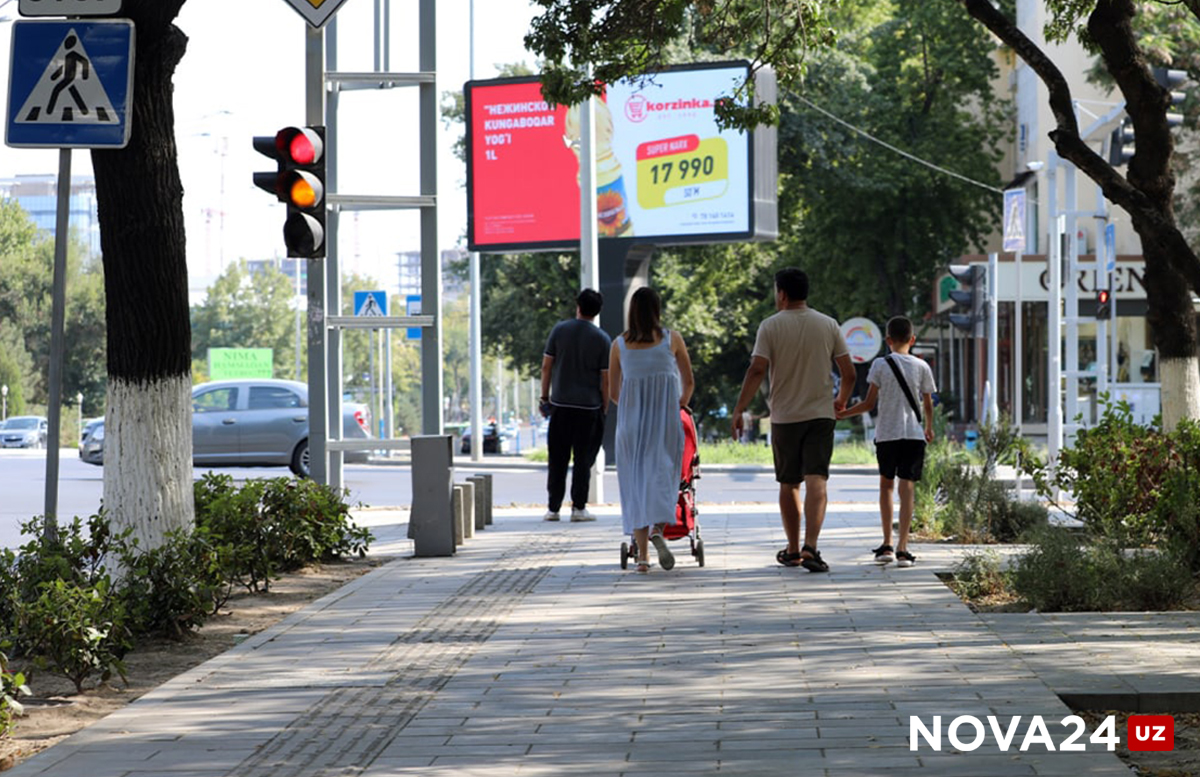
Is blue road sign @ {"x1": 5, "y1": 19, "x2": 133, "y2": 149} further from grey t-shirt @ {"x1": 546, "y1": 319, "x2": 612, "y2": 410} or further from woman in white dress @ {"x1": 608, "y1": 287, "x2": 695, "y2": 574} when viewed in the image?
grey t-shirt @ {"x1": 546, "y1": 319, "x2": 612, "y2": 410}

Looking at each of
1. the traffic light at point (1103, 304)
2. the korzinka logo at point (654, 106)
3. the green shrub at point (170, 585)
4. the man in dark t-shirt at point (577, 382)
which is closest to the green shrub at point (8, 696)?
the green shrub at point (170, 585)

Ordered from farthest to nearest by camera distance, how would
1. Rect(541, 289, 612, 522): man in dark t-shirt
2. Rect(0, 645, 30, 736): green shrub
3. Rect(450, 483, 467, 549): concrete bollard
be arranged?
1. Rect(541, 289, 612, 522): man in dark t-shirt
2. Rect(450, 483, 467, 549): concrete bollard
3. Rect(0, 645, 30, 736): green shrub

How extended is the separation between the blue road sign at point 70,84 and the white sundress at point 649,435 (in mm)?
4410

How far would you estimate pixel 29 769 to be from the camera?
19.8 feet

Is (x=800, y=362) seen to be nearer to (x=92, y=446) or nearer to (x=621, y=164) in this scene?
(x=621, y=164)

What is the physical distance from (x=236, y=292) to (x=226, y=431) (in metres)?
74.0

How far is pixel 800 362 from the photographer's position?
12000 millimetres

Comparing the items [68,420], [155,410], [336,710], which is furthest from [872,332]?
[68,420]

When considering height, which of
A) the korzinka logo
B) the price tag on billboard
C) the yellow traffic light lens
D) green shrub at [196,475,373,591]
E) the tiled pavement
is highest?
the korzinka logo

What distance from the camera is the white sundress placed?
11.8 metres

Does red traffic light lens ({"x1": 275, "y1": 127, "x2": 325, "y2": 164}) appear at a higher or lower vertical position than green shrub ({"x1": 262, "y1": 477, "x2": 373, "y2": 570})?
higher

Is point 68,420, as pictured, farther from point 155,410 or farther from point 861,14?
point 155,410

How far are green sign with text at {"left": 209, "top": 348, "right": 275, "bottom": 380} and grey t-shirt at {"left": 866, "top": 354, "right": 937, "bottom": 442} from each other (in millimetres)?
73435

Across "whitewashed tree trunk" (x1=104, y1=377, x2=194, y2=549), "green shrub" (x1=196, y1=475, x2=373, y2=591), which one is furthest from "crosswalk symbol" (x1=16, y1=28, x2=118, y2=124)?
"green shrub" (x1=196, y1=475, x2=373, y2=591)
